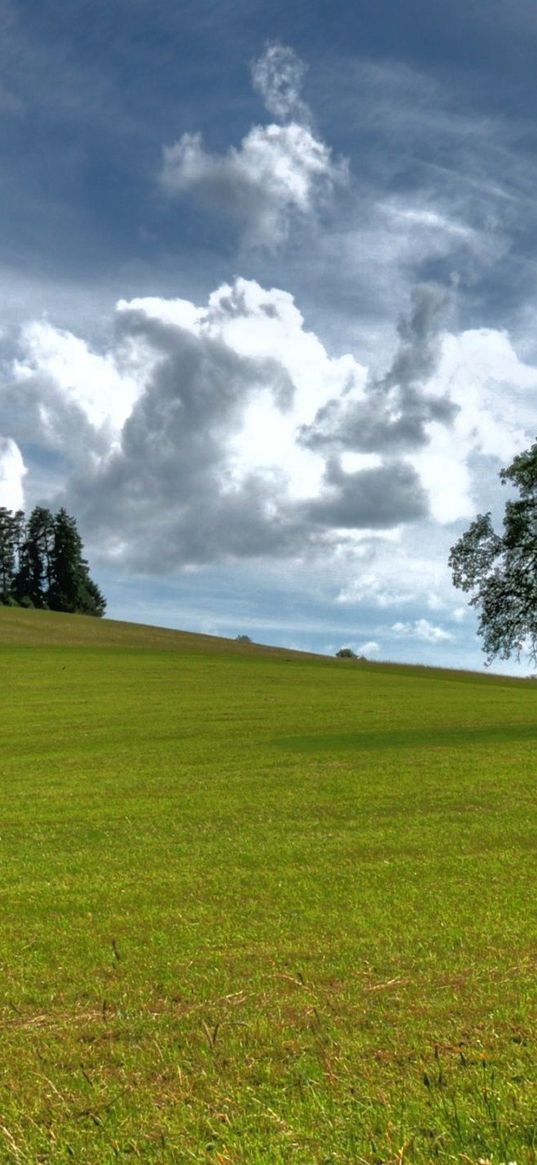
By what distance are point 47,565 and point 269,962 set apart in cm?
14216

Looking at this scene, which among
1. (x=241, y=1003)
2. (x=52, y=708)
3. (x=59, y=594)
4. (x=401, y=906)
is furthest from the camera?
(x=59, y=594)

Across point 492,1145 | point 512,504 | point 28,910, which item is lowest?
point 28,910

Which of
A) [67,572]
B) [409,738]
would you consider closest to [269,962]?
[409,738]

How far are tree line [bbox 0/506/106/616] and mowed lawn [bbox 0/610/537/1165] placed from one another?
403 ft

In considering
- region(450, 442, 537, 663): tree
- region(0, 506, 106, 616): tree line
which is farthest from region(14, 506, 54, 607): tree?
region(450, 442, 537, 663): tree

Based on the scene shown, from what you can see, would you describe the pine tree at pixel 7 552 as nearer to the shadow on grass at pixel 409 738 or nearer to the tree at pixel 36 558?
the tree at pixel 36 558

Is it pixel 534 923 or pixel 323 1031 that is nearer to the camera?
pixel 323 1031

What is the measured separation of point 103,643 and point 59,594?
6301 cm

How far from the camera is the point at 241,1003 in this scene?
7746mm

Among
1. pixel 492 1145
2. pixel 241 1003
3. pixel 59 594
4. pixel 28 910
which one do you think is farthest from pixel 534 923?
pixel 59 594

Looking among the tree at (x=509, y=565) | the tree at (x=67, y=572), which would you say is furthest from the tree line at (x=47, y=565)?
the tree at (x=509, y=565)

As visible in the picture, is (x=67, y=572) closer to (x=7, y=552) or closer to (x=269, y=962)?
(x=7, y=552)

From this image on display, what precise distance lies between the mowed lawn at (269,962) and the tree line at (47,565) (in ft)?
403

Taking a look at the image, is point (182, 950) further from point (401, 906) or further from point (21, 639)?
point (21, 639)
